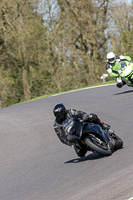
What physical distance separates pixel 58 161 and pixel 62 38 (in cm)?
2955

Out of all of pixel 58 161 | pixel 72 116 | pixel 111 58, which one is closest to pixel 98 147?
pixel 72 116

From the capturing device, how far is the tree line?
3607cm

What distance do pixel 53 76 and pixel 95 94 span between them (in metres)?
22.0

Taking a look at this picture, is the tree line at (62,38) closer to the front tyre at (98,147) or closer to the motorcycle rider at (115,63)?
the motorcycle rider at (115,63)

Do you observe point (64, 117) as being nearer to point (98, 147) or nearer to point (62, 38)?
point (98, 147)

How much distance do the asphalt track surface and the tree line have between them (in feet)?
67.9

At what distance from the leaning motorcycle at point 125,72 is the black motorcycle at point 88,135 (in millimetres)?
8487

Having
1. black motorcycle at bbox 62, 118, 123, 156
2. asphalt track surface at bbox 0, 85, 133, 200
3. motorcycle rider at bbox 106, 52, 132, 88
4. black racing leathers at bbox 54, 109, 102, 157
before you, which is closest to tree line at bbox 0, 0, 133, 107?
motorcycle rider at bbox 106, 52, 132, 88

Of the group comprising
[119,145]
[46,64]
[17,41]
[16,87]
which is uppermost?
[119,145]

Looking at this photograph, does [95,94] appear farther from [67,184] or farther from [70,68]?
[70,68]

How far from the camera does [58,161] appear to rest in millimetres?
8539

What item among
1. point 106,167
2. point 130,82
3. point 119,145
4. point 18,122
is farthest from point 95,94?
point 106,167

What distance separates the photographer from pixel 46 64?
1559 inches

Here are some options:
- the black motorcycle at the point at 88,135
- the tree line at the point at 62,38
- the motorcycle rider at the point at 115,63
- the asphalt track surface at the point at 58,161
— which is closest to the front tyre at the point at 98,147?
the black motorcycle at the point at 88,135
